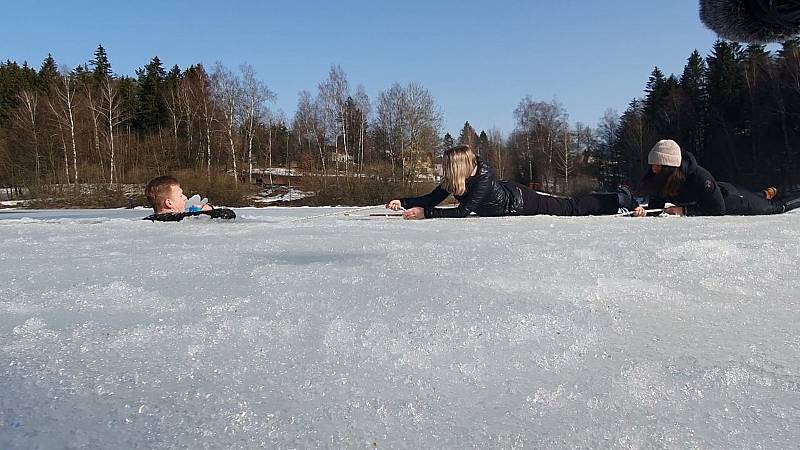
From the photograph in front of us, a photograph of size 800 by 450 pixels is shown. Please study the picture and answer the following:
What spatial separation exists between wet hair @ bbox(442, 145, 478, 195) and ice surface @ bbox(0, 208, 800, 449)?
1877mm

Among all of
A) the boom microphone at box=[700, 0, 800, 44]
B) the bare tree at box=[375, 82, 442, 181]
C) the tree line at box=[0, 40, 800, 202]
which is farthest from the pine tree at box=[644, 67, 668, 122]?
the boom microphone at box=[700, 0, 800, 44]

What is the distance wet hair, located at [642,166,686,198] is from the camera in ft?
12.1

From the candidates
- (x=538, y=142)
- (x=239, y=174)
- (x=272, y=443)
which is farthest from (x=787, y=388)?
(x=538, y=142)

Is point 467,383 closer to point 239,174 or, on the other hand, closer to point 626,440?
point 626,440

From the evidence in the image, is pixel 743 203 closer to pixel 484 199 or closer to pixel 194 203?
pixel 484 199

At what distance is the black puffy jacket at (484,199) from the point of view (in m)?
3.67

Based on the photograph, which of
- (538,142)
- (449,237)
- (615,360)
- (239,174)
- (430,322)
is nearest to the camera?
(615,360)

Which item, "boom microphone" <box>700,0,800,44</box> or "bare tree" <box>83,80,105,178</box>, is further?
"bare tree" <box>83,80,105,178</box>

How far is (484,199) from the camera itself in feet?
12.2

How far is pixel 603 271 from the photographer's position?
1.51m

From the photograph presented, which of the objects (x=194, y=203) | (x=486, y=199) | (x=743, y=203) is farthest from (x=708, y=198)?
(x=194, y=203)

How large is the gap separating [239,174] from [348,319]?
77.9 ft

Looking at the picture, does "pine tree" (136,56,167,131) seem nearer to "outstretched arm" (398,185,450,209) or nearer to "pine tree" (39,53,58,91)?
"pine tree" (39,53,58,91)

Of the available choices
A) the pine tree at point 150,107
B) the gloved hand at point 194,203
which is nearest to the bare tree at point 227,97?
the pine tree at point 150,107
